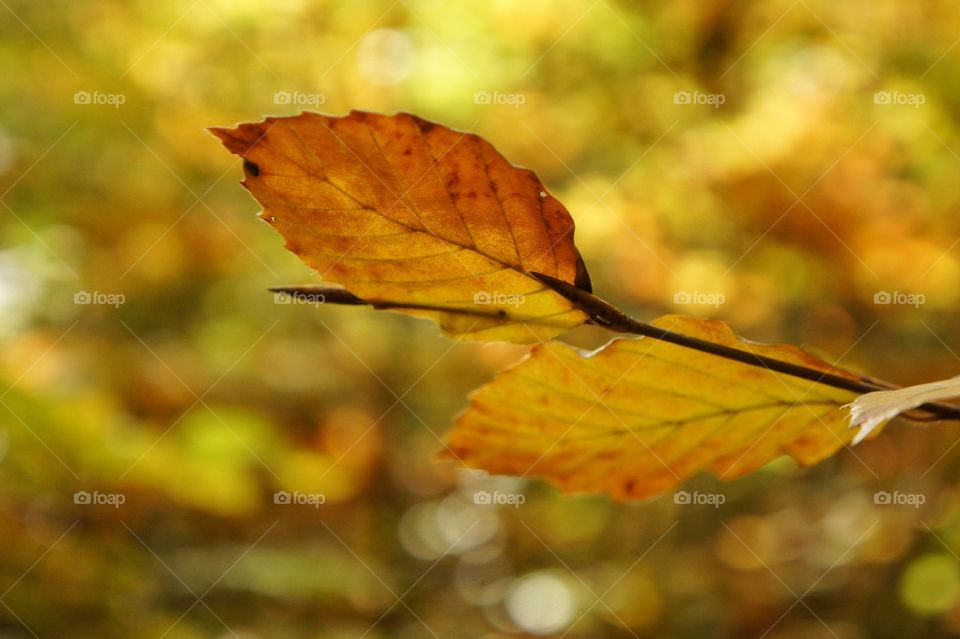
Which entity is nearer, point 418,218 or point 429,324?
point 418,218

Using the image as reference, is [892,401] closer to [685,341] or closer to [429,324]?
[685,341]

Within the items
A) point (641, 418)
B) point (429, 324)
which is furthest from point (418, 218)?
point (429, 324)

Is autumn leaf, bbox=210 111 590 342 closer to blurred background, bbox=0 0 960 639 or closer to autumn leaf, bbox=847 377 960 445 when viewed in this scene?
autumn leaf, bbox=847 377 960 445

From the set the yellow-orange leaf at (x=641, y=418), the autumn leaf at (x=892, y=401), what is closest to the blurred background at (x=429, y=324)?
the yellow-orange leaf at (x=641, y=418)

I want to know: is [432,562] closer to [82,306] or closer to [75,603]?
[75,603]

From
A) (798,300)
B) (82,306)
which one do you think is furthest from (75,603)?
(798,300)

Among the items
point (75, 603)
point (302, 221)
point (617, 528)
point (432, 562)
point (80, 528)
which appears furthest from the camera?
point (617, 528)
